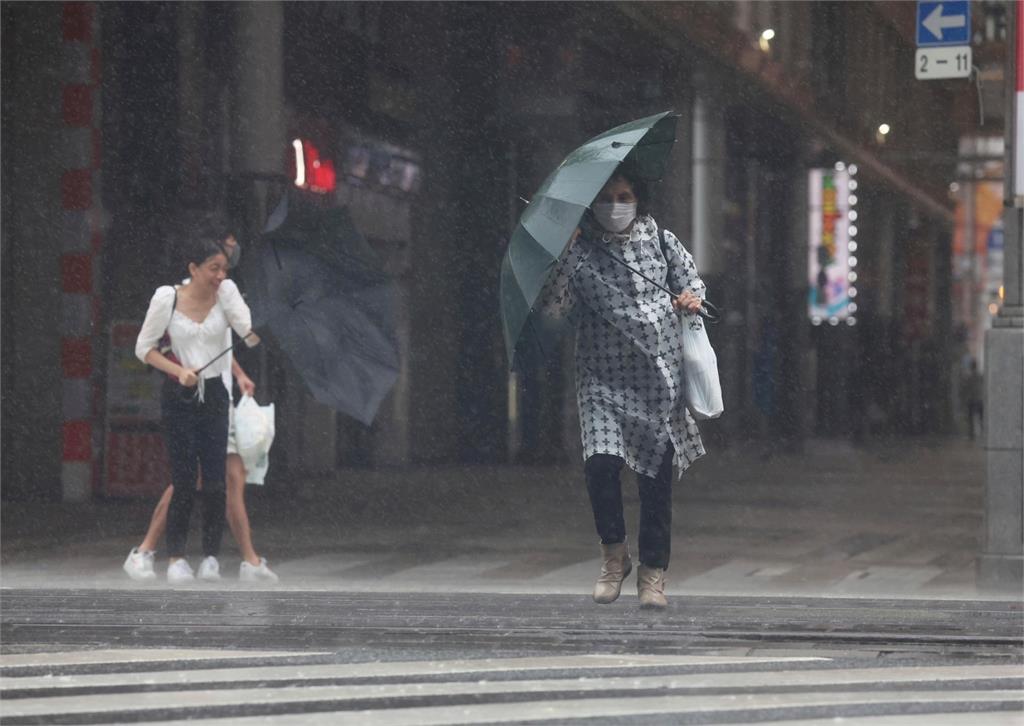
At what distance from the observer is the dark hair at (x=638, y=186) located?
6.90m

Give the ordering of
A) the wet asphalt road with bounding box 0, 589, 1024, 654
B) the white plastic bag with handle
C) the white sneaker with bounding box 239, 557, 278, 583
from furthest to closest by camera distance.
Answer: the white plastic bag with handle, the white sneaker with bounding box 239, 557, 278, 583, the wet asphalt road with bounding box 0, 589, 1024, 654

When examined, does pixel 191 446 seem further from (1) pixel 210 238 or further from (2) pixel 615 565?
(2) pixel 615 565

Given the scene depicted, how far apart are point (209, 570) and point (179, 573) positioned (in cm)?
18

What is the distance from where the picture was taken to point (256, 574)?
1011cm

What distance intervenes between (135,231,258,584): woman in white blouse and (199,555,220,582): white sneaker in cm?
10

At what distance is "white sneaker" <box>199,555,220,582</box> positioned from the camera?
10.1m

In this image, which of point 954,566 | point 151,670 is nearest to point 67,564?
point 151,670

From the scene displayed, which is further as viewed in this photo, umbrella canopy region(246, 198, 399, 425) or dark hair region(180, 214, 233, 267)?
umbrella canopy region(246, 198, 399, 425)

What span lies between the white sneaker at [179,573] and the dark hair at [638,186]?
12.9 ft

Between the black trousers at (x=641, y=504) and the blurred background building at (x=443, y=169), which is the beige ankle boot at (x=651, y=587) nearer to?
the black trousers at (x=641, y=504)

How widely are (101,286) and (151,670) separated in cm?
975

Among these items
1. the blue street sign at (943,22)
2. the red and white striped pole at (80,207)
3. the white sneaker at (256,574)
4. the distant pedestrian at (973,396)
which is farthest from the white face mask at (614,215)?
the distant pedestrian at (973,396)

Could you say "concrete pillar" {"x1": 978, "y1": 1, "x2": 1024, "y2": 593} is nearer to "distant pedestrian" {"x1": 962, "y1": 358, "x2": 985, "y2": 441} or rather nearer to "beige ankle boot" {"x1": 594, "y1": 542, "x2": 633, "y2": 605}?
"beige ankle boot" {"x1": 594, "y1": 542, "x2": 633, "y2": 605}

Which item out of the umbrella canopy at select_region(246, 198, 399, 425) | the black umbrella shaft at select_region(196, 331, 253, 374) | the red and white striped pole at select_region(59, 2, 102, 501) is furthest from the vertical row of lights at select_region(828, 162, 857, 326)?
the black umbrella shaft at select_region(196, 331, 253, 374)
